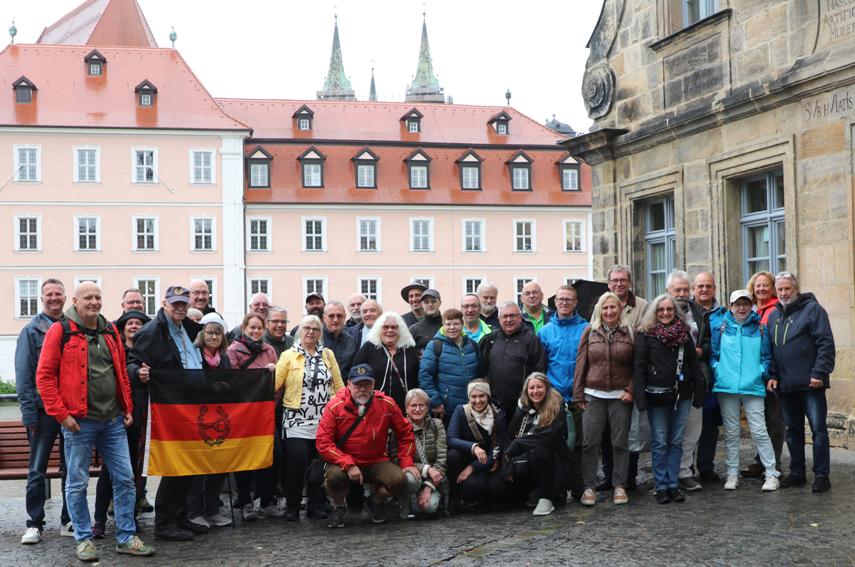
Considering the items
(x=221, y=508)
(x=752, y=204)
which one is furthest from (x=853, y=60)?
(x=221, y=508)

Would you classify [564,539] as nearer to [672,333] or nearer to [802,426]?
[672,333]

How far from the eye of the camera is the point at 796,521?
736cm

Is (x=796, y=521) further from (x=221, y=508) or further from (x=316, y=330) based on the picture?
(x=221, y=508)

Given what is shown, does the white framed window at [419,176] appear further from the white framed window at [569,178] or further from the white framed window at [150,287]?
the white framed window at [150,287]

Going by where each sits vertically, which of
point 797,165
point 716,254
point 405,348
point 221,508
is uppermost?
point 797,165

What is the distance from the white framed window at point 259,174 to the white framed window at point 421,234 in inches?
296

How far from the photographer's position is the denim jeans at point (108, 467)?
7051mm

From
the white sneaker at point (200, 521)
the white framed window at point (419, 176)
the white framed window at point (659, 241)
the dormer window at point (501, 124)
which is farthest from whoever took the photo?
the dormer window at point (501, 124)

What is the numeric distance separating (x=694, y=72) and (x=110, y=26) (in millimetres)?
51971

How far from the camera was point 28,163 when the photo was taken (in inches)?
1874

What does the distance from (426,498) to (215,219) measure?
42.4 m

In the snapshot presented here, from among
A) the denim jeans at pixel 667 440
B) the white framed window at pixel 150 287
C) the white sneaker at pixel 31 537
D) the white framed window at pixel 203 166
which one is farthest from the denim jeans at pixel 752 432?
the white framed window at pixel 150 287

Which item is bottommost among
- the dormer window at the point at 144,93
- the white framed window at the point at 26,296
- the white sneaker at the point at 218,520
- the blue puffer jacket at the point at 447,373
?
the white sneaker at the point at 218,520

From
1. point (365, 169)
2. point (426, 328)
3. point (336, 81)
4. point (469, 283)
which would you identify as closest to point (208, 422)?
point (426, 328)
